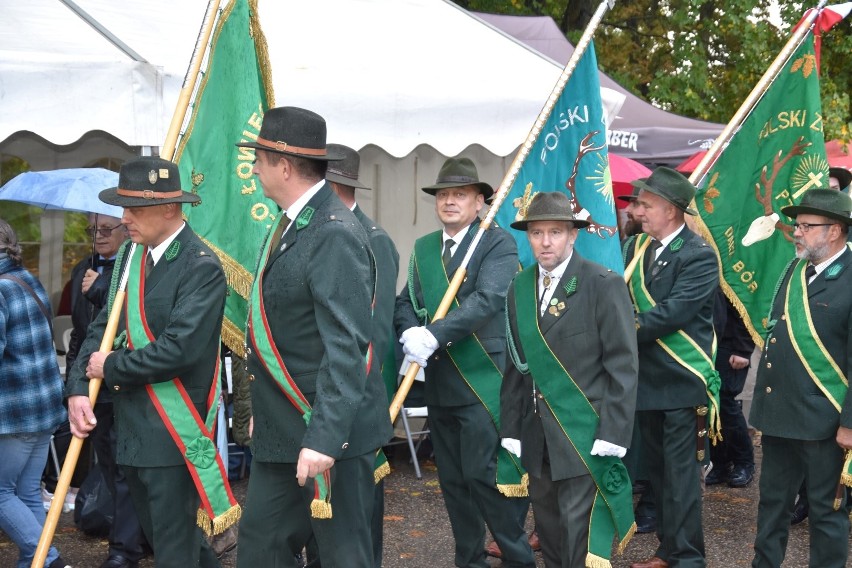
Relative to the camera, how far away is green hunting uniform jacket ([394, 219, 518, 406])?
5727 millimetres

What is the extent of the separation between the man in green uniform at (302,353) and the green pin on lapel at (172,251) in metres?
0.70

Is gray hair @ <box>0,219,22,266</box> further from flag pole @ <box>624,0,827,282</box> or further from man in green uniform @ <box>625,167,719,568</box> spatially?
flag pole @ <box>624,0,827,282</box>

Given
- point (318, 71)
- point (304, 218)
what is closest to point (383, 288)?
point (304, 218)

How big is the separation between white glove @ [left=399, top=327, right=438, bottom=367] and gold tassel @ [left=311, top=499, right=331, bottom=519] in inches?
73.6

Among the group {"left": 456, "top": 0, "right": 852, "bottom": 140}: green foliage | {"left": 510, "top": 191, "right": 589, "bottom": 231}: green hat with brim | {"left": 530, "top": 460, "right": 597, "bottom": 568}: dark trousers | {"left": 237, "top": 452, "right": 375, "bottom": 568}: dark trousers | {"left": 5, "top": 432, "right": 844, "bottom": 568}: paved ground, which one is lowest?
{"left": 5, "top": 432, "right": 844, "bottom": 568}: paved ground

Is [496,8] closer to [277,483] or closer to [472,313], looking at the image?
[472,313]

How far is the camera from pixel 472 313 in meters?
5.74

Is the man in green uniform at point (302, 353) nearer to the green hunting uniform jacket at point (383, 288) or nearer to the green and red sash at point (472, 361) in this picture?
the green hunting uniform jacket at point (383, 288)

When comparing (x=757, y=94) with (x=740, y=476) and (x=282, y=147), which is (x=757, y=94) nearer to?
(x=740, y=476)

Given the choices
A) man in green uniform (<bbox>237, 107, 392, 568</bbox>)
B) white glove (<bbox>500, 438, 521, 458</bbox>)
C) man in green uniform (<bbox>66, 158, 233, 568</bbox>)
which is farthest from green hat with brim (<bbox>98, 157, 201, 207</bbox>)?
white glove (<bbox>500, 438, 521, 458</bbox>)

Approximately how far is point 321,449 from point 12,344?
2568 mm

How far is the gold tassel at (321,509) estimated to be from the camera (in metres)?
3.79

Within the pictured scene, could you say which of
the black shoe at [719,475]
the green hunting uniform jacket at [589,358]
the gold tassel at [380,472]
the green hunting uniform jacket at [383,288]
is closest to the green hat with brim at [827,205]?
the green hunting uniform jacket at [589,358]

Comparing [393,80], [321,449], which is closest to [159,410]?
[321,449]
